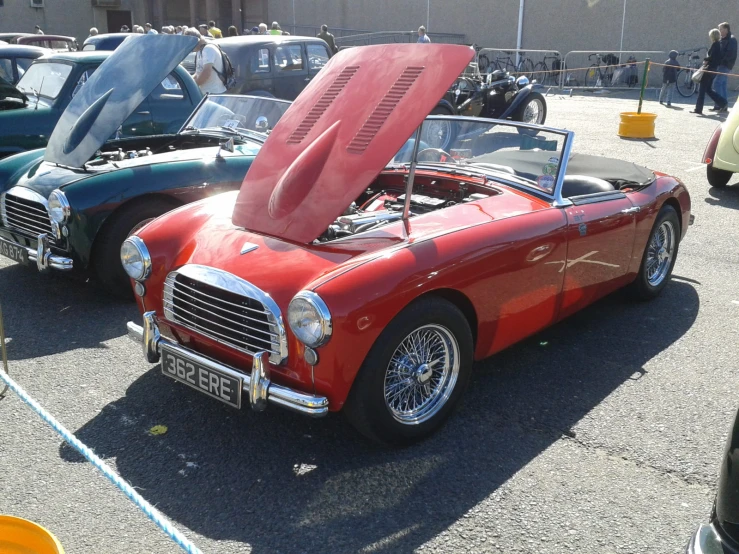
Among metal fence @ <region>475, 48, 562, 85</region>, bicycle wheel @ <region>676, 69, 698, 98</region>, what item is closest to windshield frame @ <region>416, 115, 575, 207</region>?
bicycle wheel @ <region>676, 69, 698, 98</region>

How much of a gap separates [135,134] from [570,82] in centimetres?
1705

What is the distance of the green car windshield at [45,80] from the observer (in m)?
7.68

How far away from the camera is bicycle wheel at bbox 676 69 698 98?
63.2 ft

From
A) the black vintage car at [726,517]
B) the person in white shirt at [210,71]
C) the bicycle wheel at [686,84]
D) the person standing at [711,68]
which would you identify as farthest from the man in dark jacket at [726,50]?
the black vintage car at [726,517]

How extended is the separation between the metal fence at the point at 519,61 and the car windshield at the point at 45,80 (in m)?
17.1

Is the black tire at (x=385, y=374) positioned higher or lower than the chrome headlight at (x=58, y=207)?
lower

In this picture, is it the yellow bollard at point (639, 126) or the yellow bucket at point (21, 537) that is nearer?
the yellow bucket at point (21, 537)

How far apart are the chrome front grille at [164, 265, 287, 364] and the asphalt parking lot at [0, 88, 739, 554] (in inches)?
20.7

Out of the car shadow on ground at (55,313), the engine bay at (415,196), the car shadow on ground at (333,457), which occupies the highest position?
the engine bay at (415,196)

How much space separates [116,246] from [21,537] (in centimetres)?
307

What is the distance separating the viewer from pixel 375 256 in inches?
122

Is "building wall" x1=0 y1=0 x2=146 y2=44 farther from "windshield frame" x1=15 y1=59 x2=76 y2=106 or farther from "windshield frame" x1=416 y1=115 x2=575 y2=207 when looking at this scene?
"windshield frame" x1=416 y1=115 x2=575 y2=207

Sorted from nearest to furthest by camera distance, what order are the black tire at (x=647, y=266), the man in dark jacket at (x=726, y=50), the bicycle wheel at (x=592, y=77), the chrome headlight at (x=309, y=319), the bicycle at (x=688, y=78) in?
the chrome headlight at (x=309, y=319) < the black tire at (x=647, y=266) < the man in dark jacket at (x=726, y=50) < the bicycle at (x=688, y=78) < the bicycle wheel at (x=592, y=77)

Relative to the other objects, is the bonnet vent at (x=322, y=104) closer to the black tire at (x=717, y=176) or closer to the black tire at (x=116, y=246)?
the black tire at (x=116, y=246)
